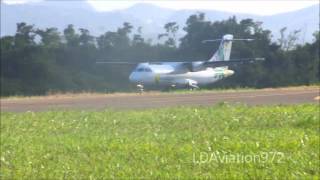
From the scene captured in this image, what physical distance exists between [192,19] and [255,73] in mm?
6954

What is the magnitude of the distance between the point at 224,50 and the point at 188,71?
3.97m

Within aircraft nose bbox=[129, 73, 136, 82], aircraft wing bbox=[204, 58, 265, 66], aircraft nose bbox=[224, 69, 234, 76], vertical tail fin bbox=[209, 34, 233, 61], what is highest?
vertical tail fin bbox=[209, 34, 233, 61]

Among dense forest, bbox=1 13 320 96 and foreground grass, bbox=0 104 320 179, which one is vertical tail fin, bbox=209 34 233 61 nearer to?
dense forest, bbox=1 13 320 96

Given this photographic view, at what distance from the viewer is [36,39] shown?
4606cm

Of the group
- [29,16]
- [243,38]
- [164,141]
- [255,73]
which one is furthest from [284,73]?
[164,141]

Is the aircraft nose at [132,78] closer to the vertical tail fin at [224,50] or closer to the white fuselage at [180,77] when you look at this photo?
the white fuselage at [180,77]

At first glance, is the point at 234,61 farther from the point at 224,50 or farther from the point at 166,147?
the point at 166,147

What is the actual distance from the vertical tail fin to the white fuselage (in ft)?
2.63

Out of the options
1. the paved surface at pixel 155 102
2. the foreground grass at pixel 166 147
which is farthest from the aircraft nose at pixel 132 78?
the foreground grass at pixel 166 147

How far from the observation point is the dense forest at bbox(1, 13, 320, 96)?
33.7 m

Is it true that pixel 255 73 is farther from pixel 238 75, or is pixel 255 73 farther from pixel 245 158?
pixel 245 158

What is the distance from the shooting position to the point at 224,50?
3234 cm

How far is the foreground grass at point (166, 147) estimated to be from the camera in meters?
6.33

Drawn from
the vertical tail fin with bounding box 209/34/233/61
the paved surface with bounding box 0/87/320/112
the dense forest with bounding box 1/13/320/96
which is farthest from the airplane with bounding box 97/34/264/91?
the paved surface with bounding box 0/87/320/112
